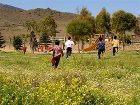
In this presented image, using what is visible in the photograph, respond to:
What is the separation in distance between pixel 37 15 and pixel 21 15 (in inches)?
248

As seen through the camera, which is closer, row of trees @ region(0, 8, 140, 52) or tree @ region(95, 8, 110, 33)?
row of trees @ region(0, 8, 140, 52)

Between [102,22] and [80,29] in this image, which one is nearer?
[80,29]

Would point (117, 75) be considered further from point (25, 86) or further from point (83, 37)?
point (83, 37)

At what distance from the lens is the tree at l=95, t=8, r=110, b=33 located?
9656 cm

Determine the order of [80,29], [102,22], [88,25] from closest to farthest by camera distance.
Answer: [80,29] → [88,25] → [102,22]

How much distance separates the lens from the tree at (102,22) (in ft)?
317

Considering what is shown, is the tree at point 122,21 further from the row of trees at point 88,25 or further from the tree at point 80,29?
the tree at point 80,29

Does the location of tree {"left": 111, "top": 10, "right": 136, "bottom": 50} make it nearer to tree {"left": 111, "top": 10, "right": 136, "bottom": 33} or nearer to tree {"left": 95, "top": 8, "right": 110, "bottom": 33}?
tree {"left": 111, "top": 10, "right": 136, "bottom": 33}

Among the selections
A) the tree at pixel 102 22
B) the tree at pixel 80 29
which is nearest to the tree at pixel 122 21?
the tree at pixel 80 29

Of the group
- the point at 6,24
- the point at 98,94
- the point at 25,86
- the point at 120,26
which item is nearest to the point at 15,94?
the point at 25,86

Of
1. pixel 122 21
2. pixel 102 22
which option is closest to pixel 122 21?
pixel 122 21

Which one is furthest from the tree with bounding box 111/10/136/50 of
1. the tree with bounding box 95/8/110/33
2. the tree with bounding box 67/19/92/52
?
the tree with bounding box 95/8/110/33

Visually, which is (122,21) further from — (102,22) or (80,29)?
(102,22)

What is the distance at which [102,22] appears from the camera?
3782 inches
